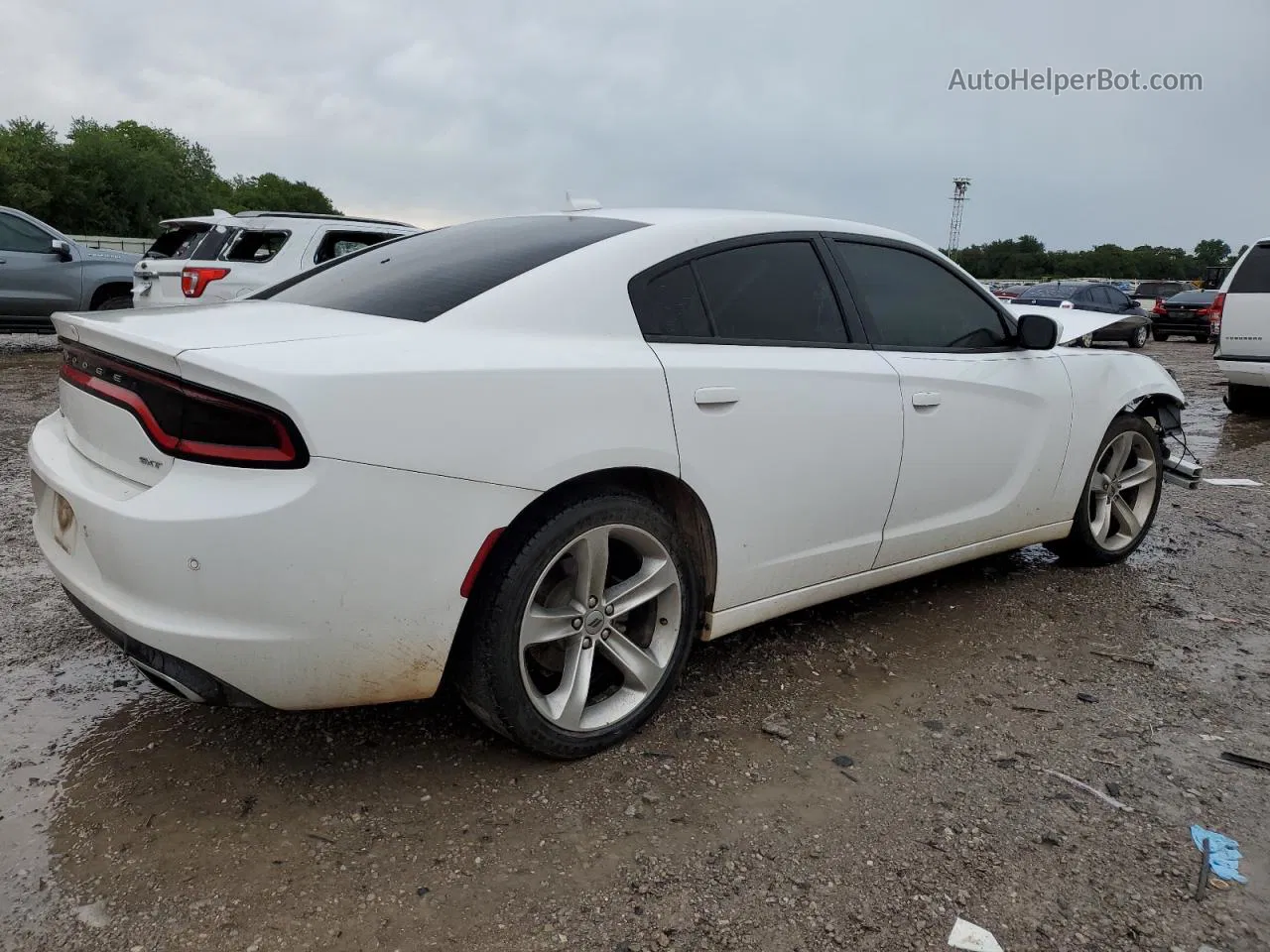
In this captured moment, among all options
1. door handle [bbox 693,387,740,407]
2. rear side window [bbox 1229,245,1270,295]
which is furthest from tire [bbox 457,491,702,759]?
rear side window [bbox 1229,245,1270,295]

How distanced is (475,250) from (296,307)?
0.56 metres

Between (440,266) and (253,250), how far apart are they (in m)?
6.41

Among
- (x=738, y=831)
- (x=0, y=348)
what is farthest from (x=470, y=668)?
(x=0, y=348)

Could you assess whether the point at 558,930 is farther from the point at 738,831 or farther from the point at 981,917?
the point at 981,917

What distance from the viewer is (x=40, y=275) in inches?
445

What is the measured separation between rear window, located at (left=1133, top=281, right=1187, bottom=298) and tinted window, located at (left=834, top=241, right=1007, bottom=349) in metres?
29.2

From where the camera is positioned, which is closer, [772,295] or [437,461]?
[437,461]

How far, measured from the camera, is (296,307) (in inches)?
109

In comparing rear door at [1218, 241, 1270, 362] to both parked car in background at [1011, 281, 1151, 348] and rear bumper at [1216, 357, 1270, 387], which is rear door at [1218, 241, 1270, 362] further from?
parked car in background at [1011, 281, 1151, 348]

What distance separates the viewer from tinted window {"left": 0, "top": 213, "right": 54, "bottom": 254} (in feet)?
36.6

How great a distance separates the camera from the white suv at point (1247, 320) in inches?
353

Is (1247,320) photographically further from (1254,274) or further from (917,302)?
(917,302)

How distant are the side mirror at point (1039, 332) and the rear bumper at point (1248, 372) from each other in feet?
22.7

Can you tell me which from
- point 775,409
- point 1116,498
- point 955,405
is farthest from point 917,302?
point 1116,498
